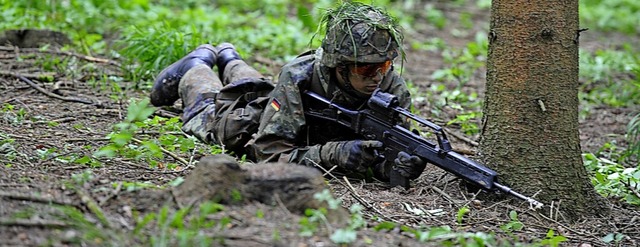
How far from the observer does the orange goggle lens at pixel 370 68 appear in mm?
4922

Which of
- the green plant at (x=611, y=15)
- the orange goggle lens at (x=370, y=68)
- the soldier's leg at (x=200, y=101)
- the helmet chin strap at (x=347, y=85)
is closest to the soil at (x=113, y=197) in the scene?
the soldier's leg at (x=200, y=101)

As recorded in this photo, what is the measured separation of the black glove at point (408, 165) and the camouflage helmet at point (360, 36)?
0.59m

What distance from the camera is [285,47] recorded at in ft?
30.4

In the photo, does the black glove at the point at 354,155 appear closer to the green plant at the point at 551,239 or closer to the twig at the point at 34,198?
the green plant at the point at 551,239

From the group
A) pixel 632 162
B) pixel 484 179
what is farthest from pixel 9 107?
pixel 632 162

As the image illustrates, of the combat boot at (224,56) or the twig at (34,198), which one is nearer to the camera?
the twig at (34,198)

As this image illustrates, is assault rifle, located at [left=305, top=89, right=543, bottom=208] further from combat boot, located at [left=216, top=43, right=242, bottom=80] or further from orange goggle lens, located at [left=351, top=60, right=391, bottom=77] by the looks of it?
combat boot, located at [left=216, top=43, right=242, bottom=80]

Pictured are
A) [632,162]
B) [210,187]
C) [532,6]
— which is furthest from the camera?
[632,162]

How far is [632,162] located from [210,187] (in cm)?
411

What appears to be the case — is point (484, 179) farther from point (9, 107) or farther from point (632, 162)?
point (9, 107)

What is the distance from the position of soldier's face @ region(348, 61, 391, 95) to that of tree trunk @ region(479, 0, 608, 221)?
25.6 inches

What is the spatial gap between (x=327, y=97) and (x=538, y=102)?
1319 millimetres

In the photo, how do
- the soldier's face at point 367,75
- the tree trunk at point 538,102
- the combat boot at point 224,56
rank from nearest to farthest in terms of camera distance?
1. the tree trunk at point 538,102
2. the soldier's face at point 367,75
3. the combat boot at point 224,56

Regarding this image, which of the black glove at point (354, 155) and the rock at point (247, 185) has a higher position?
the rock at point (247, 185)
